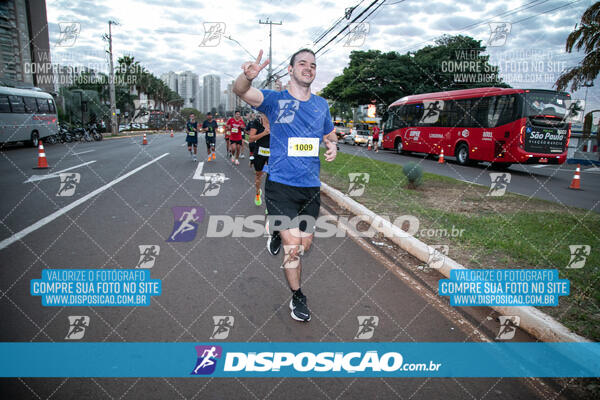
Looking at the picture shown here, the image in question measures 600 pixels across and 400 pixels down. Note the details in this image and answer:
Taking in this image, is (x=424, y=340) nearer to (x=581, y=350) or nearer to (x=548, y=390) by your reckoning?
(x=548, y=390)

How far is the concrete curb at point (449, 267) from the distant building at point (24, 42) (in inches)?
1598

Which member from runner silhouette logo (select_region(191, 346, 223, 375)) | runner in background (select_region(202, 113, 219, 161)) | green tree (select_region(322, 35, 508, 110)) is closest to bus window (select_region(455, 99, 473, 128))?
runner in background (select_region(202, 113, 219, 161))

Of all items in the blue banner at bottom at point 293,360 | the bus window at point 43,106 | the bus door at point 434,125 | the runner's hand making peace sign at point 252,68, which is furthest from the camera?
the bus window at point 43,106

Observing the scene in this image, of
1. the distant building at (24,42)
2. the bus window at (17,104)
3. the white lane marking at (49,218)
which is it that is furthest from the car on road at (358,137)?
the distant building at (24,42)

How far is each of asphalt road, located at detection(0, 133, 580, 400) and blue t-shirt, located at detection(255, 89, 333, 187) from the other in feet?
3.96

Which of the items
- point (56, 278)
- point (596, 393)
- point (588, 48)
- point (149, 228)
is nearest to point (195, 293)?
point (56, 278)

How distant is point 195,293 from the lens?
3.52 metres

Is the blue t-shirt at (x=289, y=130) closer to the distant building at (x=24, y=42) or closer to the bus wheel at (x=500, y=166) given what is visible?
the bus wheel at (x=500, y=166)

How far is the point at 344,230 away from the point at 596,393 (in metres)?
3.83

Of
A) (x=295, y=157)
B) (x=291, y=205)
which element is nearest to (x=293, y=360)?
(x=291, y=205)

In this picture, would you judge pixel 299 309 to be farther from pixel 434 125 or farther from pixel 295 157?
pixel 434 125

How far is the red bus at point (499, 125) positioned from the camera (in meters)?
15.4

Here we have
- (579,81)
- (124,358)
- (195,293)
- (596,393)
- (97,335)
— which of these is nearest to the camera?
(596,393)

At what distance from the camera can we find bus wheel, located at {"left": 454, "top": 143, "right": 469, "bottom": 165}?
61.2 feet
